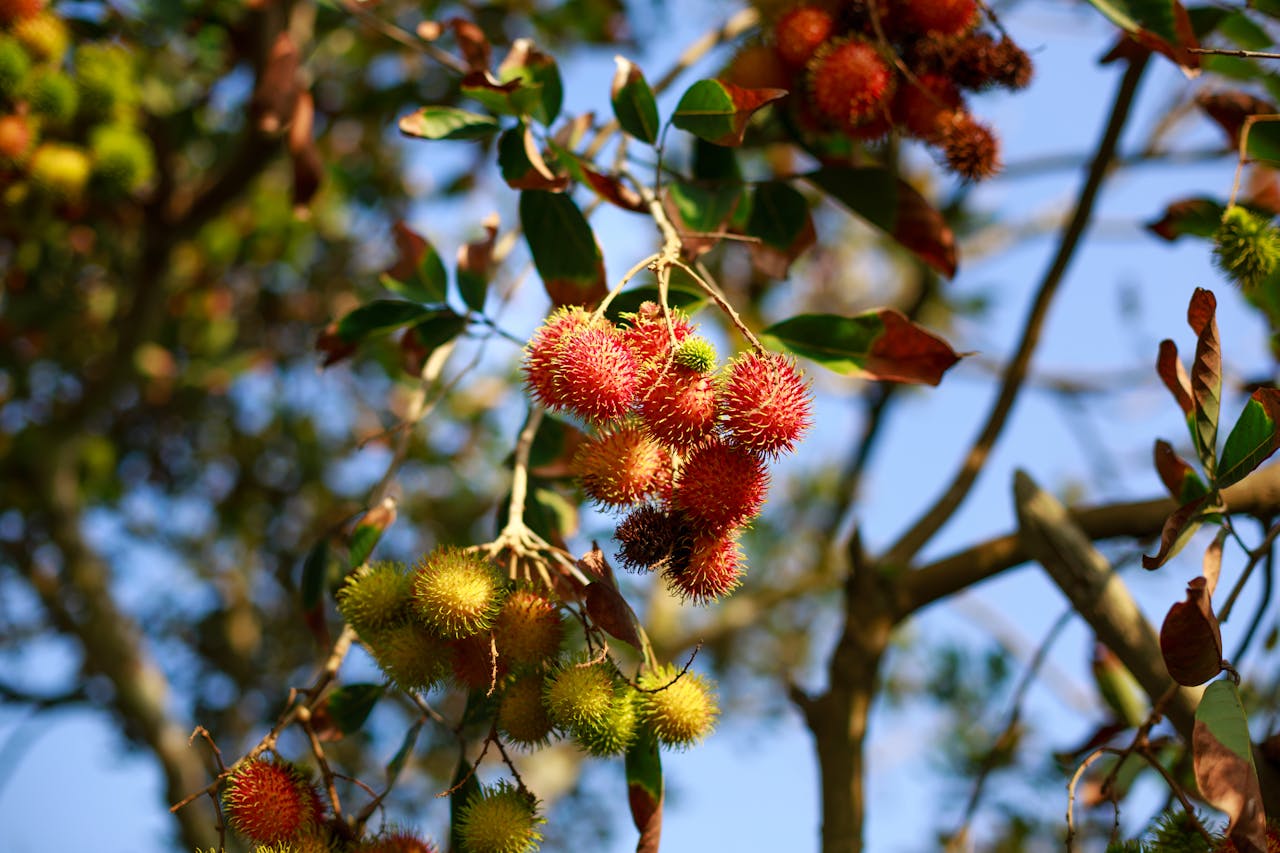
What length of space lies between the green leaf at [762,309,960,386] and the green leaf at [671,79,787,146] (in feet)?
0.78

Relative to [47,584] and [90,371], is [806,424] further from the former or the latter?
[47,584]

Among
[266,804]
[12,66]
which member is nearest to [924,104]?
[266,804]

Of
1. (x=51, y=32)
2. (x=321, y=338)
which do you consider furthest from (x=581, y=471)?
(x=51, y=32)

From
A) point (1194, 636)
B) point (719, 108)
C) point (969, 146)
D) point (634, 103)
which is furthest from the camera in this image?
point (969, 146)

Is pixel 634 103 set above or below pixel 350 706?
above

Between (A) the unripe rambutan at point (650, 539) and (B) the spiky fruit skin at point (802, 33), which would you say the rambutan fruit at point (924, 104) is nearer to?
(B) the spiky fruit skin at point (802, 33)

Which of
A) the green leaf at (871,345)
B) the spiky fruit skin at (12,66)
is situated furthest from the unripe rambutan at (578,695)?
the spiky fruit skin at (12,66)

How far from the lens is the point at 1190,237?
1.51 metres

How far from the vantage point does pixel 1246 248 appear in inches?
50.1

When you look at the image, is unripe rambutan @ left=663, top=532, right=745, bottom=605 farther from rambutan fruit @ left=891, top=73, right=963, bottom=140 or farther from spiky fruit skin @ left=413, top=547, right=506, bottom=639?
rambutan fruit @ left=891, top=73, right=963, bottom=140

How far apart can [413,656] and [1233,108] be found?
4.35ft

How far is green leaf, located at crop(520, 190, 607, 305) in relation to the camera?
53.5 inches

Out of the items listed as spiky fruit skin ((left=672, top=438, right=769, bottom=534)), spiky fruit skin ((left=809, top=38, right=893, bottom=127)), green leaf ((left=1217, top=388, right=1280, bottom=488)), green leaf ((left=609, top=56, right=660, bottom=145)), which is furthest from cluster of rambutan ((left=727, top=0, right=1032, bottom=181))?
spiky fruit skin ((left=672, top=438, right=769, bottom=534))

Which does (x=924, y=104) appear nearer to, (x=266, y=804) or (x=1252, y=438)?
(x=1252, y=438)
